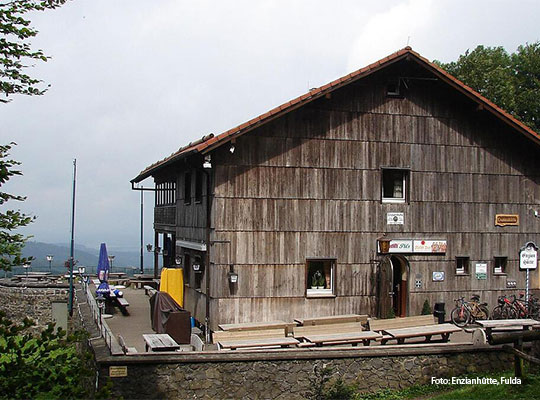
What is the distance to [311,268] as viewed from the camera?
19078mm

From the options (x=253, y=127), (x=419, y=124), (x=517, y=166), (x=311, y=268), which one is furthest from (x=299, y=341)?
(x=517, y=166)

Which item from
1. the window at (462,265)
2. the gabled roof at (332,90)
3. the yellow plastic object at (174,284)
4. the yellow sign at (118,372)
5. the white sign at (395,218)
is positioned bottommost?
the yellow sign at (118,372)

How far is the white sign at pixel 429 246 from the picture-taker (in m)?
19.9

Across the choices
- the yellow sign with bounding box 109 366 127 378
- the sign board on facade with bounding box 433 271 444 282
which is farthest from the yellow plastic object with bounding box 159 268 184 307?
the yellow sign with bounding box 109 366 127 378

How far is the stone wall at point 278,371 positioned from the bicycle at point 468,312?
4246mm

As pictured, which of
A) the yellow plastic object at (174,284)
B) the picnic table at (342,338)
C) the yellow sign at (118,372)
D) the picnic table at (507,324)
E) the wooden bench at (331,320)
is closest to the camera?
the yellow sign at (118,372)

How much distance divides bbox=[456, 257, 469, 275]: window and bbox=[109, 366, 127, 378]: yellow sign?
1101 centimetres

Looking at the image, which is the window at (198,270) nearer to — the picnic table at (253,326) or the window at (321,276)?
the picnic table at (253,326)

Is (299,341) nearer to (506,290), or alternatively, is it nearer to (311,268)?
(311,268)

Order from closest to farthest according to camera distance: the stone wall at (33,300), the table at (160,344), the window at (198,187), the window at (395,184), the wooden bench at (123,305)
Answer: the table at (160,344) → the window at (395,184) → the window at (198,187) → the wooden bench at (123,305) → the stone wall at (33,300)

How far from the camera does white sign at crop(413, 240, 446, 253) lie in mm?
19875

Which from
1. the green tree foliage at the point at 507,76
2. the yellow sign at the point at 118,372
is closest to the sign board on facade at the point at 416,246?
the yellow sign at the point at 118,372

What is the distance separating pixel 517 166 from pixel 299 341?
32.3ft

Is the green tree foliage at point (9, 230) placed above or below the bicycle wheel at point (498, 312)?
above
